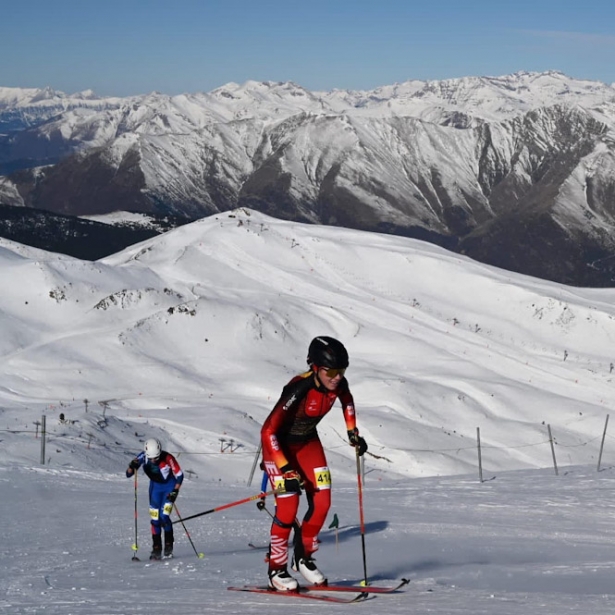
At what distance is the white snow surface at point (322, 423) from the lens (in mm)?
11562

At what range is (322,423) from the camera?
44219mm

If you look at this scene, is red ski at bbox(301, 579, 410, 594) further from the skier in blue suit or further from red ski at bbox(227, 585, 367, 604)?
the skier in blue suit

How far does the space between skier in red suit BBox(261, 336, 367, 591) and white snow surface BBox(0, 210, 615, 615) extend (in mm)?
671

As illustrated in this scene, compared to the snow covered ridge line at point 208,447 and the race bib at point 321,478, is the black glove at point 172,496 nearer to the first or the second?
the race bib at point 321,478

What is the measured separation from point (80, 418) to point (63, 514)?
17746mm

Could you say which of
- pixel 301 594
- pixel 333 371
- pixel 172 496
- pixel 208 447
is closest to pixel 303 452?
pixel 333 371

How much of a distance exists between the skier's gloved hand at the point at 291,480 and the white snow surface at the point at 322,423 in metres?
1.14

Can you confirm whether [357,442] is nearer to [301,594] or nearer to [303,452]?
[303,452]

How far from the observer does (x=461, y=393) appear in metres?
52.3

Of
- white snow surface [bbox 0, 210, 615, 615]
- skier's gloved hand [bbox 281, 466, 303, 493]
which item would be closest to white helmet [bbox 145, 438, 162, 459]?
white snow surface [bbox 0, 210, 615, 615]

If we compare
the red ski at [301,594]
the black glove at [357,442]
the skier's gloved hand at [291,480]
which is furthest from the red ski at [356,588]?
the black glove at [357,442]

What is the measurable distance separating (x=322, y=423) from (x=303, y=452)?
1341 inches

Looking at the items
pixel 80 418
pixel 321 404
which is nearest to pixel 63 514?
pixel 321 404

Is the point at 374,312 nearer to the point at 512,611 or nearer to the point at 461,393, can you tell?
the point at 461,393
